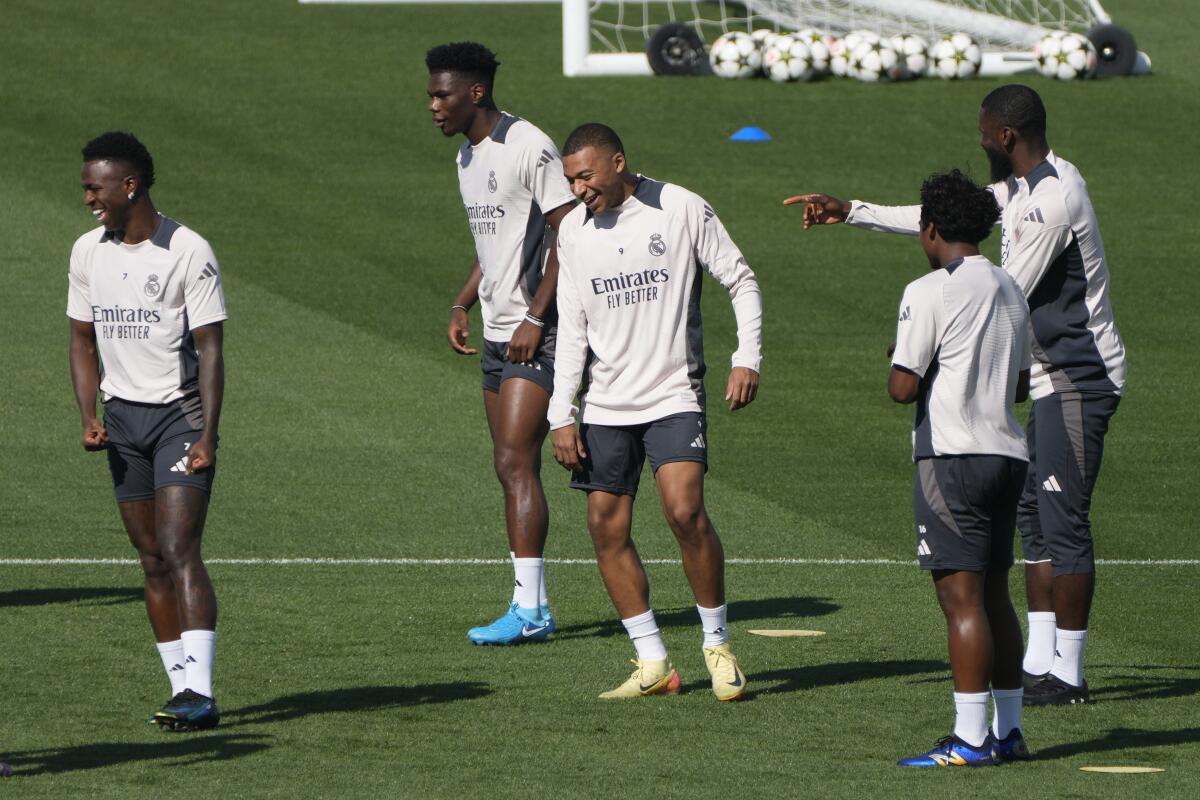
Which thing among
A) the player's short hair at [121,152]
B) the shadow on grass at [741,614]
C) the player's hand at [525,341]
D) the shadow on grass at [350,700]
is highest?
the player's short hair at [121,152]

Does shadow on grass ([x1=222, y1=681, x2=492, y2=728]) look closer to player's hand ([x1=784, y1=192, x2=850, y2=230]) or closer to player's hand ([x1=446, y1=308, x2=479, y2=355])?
player's hand ([x1=446, y1=308, x2=479, y2=355])

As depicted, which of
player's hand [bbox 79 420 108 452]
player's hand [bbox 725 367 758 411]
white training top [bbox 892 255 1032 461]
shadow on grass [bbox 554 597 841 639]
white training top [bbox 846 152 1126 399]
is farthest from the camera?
shadow on grass [bbox 554 597 841 639]

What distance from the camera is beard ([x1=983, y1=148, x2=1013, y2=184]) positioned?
7934 mm

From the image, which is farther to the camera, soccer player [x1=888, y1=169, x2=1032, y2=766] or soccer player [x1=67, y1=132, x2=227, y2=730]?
soccer player [x1=67, y1=132, x2=227, y2=730]

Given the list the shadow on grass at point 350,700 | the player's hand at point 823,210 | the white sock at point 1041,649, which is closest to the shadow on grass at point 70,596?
the shadow on grass at point 350,700

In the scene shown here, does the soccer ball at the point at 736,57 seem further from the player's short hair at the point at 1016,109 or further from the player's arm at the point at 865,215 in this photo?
the player's short hair at the point at 1016,109

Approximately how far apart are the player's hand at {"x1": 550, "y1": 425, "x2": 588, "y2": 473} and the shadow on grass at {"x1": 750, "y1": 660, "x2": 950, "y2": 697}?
117 centimetres

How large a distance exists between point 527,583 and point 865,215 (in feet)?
7.56

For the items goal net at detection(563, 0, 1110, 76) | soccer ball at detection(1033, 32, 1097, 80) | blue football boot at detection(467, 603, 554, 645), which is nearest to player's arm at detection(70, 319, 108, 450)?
blue football boot at detection(467, 603, 554, 645)

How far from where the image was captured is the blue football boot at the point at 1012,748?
23.1 feet

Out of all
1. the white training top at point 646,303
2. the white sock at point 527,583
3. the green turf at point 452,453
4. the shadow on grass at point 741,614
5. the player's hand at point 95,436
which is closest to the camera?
the green turf at point 452,453

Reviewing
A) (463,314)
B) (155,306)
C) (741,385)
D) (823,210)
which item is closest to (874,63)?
(463,314)

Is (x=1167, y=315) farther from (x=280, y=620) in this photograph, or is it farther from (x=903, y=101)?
(x=280, y=620)

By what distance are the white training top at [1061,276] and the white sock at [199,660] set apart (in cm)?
322
